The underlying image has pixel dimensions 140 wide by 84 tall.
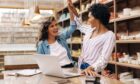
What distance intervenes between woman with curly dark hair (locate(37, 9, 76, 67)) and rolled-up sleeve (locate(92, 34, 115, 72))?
2.30ft

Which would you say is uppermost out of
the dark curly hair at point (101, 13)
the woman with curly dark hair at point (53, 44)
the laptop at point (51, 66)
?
the dark curly hair at point (101, 13)

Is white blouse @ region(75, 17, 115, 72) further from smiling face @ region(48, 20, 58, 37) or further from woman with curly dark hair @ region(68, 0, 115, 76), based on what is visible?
smiling face @ region(48, 20, 58, 37)

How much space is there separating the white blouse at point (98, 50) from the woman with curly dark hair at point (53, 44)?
424mm

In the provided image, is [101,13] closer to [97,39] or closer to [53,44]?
[97,39]

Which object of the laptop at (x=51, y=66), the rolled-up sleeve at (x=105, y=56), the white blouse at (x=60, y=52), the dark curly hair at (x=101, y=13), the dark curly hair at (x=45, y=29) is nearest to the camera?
the laptop at (x=51, y=66)

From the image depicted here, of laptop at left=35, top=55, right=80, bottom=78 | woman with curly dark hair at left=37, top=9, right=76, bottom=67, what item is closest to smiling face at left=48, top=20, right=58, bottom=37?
woman with curly dark hair at left=37, top=9, right=76, bottom=67

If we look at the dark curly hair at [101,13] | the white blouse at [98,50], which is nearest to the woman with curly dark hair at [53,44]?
the white blouse at [98,50]

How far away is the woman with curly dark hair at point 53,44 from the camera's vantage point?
2.72 m

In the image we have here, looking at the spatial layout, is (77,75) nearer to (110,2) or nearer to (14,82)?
(14,82)

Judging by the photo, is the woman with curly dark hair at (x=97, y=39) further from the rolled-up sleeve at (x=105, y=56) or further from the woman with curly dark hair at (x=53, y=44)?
the woman with curly dark hair at (x=53, y=44)

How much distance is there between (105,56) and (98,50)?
19 centimetres

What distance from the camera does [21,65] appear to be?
3740 millimetres

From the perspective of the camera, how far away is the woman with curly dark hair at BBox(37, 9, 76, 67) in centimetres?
272

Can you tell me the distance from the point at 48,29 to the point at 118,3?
5.34 feet
